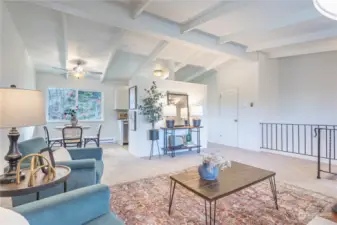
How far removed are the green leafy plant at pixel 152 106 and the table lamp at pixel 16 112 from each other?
3569mm

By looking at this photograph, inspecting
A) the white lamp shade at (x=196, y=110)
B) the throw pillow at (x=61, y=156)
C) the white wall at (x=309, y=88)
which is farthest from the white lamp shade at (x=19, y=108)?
the white wall at (x=309, y=88)

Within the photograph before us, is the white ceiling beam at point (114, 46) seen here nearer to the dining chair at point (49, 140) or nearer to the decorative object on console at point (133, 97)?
the decorative object on console at point (133, 97)

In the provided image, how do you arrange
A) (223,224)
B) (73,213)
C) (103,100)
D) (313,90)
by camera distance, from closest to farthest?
(73,213) → (223,224) → (313,90) → (103,100)

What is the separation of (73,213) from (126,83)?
24.0 feet

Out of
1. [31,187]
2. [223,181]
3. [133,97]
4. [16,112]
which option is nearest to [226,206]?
[223,181]

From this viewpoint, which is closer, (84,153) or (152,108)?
(84,153)

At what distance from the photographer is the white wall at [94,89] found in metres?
6.87

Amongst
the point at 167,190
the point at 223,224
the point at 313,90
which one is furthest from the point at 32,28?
the point at 313,90

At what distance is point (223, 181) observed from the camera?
6.72 ft

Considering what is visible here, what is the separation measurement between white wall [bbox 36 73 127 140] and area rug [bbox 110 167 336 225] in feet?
16.5

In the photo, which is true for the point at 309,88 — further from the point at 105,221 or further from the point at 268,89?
the point at 105,221

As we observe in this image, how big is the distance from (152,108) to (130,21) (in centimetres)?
218

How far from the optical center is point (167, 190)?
2891mm

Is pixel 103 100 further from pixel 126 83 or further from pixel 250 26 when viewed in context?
pixel 250 26
